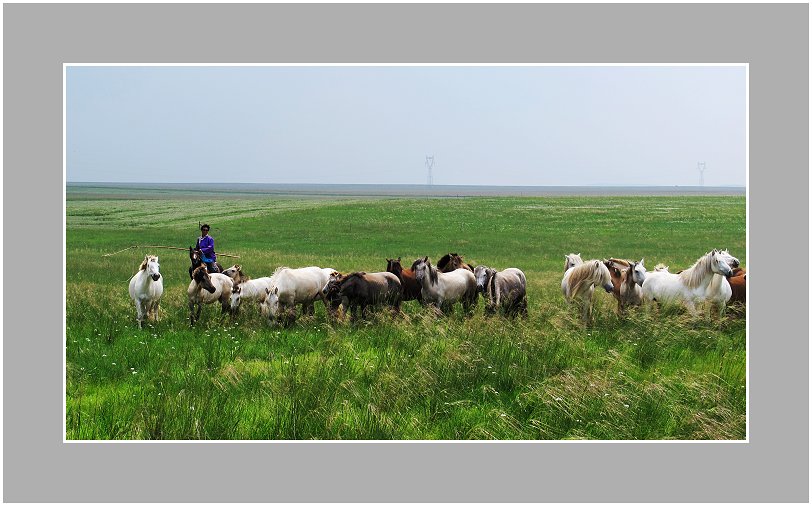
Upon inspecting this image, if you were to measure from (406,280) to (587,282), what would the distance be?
3.77 meters

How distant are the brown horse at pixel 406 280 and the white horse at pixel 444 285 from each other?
44cm

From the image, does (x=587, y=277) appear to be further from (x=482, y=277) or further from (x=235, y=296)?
(x=235, y=296)

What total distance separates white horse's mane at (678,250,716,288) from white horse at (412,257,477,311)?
171 inches

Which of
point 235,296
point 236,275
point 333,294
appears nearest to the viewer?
point 333,294

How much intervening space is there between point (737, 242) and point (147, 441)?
125ft

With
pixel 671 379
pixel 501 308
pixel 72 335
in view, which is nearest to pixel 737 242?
pixel 501 308

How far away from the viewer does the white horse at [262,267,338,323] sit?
15273 millimetres

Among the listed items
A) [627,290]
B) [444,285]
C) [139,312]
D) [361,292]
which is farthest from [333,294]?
[627,290]

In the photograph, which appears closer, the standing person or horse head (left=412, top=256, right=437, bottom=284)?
horse head (left=412, top=256, right=437, bottom=284)

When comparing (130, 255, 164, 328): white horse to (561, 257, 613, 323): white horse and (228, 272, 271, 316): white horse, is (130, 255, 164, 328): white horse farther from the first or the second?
(561, 257, 613, 323): white horse

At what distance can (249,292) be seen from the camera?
52.5ft

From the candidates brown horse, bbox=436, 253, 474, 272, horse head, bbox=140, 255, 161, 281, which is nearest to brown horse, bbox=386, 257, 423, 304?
brown horse, bbox=436, 253, 474, 272

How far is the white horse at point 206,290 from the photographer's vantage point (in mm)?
15344

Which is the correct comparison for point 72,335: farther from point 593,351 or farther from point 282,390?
point 593,351
